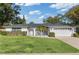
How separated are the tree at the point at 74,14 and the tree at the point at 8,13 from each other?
25.4 inches

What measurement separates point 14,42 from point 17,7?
44 cm

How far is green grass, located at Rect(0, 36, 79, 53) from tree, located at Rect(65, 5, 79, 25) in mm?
330

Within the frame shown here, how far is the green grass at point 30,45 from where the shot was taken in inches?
208

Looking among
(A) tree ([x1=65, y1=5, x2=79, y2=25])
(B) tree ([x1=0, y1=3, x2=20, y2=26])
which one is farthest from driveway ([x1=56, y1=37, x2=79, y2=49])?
(B) tree ([x1=0, y1=3, x2=20, y2=26])

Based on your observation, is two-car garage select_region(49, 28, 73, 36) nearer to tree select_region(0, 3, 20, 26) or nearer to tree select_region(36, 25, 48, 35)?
tree select_region(36, 25, 48, 35)

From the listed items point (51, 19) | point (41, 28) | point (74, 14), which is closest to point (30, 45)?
point (41, 28)

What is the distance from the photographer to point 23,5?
5301mm

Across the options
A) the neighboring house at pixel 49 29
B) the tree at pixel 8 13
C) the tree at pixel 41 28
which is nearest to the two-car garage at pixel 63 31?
the neighboring house at pixel 49 29

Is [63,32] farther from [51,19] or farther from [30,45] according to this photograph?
[30,45]

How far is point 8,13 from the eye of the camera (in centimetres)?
531

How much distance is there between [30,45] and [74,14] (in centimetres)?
68

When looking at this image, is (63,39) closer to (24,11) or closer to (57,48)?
(57,48)

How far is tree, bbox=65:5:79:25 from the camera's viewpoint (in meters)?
5.29
